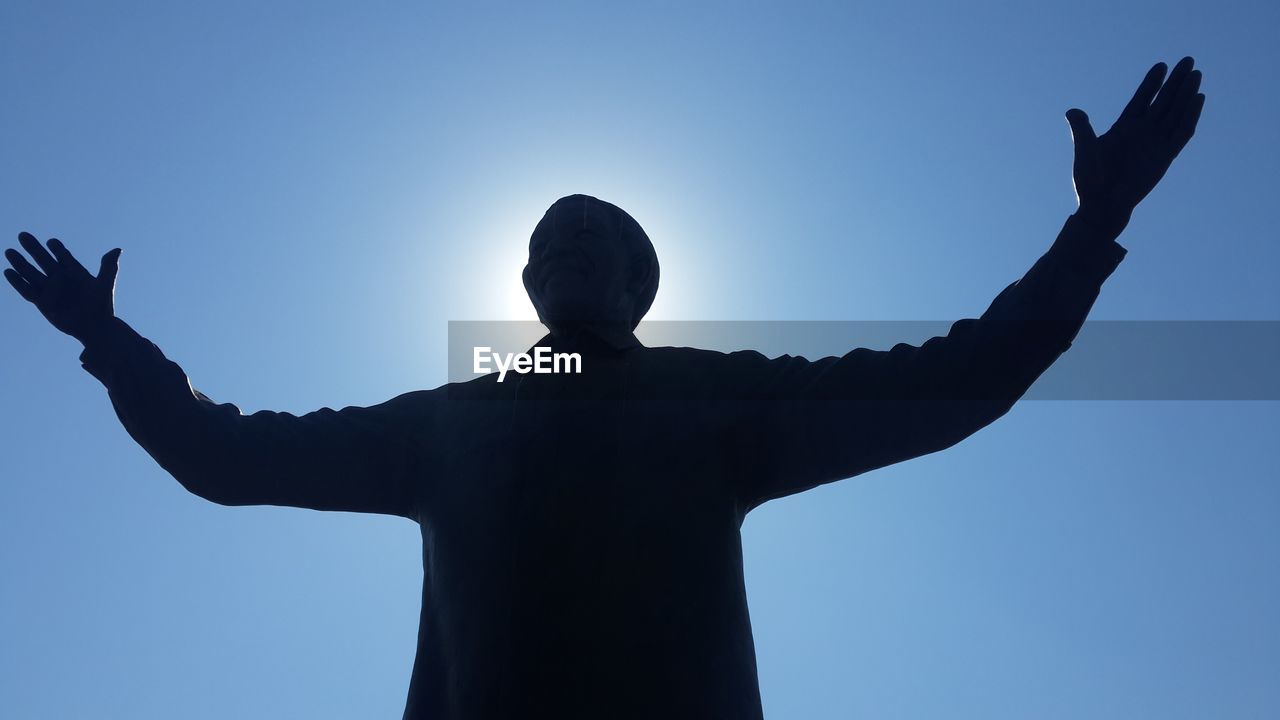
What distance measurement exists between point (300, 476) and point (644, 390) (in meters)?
1.55

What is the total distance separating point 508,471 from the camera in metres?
5.09

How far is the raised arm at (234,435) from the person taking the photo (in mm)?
5461

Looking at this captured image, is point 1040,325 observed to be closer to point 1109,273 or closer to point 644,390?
point 1109,273

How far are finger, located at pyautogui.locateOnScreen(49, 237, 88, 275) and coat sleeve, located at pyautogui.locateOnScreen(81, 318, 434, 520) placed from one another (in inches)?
14.4

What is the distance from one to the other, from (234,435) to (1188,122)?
4211 mm

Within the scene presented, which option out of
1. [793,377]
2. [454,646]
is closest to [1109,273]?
[793,377]

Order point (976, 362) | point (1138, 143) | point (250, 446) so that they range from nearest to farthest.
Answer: point (976, 362), point (1138, 143), point (250, 446)

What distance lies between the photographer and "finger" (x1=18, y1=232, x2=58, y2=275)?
5.77 metres

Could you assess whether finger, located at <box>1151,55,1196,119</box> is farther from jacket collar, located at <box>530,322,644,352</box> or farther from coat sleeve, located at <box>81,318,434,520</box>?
coat sleeve, located at <box>81,318,434,520</box>

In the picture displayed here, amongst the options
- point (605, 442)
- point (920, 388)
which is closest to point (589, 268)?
point (605, 442)

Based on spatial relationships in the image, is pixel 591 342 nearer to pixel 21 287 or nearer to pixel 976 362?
pixel 976 362

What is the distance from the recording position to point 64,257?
5797mm

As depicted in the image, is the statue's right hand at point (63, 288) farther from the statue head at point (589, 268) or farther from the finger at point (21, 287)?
the statue head at point (589, 268)

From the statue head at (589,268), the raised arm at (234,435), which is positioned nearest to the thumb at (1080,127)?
the statue head at (589,268)
